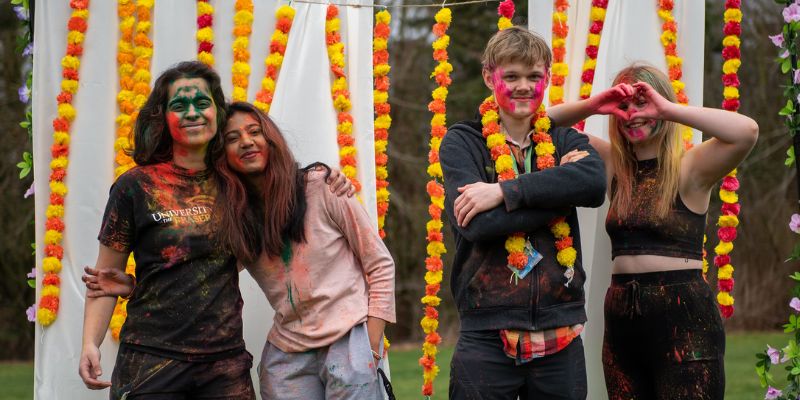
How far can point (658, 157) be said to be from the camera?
347 centimetres

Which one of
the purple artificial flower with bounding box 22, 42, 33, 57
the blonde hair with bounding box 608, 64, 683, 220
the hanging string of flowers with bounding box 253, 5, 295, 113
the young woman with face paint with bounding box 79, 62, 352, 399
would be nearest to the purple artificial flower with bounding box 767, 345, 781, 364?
the blonde hair with bounding box 608, 64, 683, 220

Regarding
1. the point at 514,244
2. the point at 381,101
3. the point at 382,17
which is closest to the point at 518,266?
the point at 514,244

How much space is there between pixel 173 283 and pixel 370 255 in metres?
0.67

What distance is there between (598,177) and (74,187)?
2.20 metres

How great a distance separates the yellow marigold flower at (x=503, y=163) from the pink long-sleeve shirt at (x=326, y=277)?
483mm

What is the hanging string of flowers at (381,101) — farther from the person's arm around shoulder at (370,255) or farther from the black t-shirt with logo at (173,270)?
the black t-shirt with logo at (173,270)

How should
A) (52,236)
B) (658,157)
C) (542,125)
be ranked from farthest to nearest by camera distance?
(52,236), (658,157), (542,125)

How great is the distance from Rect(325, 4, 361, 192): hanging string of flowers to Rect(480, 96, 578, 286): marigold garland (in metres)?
0.87

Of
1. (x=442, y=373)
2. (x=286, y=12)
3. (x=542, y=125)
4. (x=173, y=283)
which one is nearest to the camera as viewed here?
(x=173, y=283)

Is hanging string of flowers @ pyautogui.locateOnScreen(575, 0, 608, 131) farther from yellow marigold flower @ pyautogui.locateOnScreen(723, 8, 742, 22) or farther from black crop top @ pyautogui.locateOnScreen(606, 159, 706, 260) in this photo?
black crop top @ pyautogui.locateOnScreen(606, 159, 706, 260)

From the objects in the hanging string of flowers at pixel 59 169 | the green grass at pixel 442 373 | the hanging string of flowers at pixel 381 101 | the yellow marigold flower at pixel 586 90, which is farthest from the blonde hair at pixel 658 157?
the green grass at pixel 442 373

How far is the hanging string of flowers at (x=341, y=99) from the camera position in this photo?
402 cm

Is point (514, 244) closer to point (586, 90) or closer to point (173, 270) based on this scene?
point (173, 270)

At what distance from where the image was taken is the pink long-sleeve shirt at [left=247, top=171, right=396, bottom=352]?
3.14 metres
